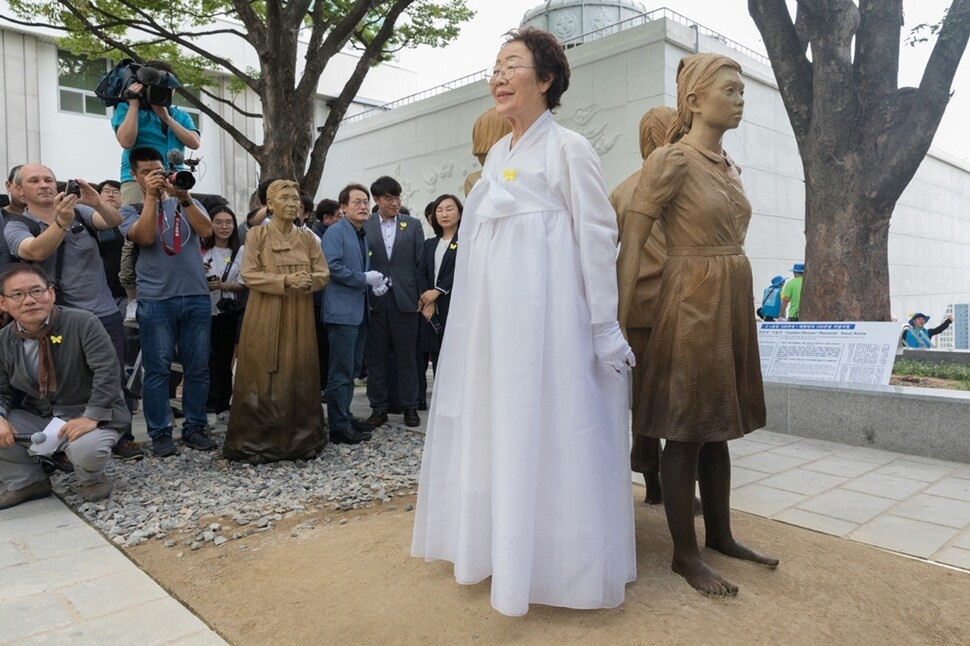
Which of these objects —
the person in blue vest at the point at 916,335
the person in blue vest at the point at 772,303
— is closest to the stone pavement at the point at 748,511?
the person in blue vest at the point at 772,303

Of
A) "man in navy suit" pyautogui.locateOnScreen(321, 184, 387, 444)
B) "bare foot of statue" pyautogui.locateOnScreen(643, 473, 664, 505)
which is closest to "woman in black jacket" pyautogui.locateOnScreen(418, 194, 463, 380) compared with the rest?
"man in navy suit" pyautogui.locateOnScreen(321, 184, 387, 444)

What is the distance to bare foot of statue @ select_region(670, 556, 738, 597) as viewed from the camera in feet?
8.85

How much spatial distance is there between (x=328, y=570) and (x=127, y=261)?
3.15 m

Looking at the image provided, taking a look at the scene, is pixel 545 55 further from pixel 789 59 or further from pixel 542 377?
pixel 789 59

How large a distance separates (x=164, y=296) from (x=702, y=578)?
3968mm

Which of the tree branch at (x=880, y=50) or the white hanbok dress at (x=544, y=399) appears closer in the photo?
the white hanbok dress at (x=544, y=399)

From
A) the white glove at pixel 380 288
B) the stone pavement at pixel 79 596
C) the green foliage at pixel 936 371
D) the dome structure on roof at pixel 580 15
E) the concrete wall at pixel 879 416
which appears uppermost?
the dome structure on roof at pixel 580 15

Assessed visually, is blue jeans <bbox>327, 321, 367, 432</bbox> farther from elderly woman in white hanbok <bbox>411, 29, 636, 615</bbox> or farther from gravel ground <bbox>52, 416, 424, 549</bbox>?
elderly woman in white hanbok <bbox>411, 29, 636, 615</bbox>

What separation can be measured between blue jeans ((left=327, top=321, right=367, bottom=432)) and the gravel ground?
24cm

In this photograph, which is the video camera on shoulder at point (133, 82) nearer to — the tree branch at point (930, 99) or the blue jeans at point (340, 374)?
the blue jeans at point (340, 374)

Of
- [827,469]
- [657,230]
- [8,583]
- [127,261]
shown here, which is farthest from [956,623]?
[127,261]

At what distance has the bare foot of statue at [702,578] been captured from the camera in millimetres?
2697

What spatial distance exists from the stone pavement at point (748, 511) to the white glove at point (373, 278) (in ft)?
7.21

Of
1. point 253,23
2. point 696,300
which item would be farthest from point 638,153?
point 696,300
